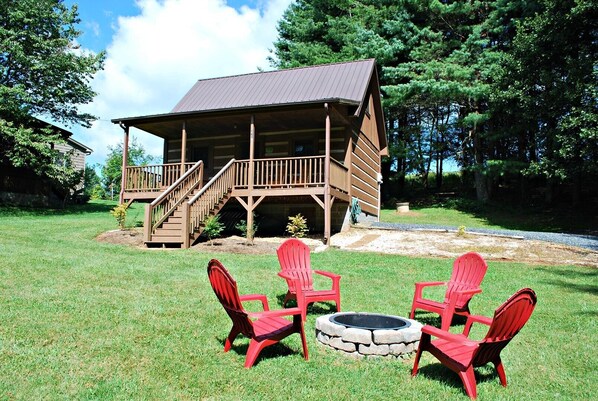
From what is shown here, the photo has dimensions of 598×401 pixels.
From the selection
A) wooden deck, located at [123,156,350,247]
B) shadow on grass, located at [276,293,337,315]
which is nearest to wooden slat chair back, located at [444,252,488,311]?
shadow on grass, located at [276,293,337,315]

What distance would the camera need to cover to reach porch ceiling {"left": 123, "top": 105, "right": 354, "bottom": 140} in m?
14.7

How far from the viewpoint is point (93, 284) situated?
6.84m

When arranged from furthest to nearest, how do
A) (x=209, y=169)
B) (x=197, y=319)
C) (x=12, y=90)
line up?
1. (x=12, y=90)
2. (x=209, y=169)
3. (x=197, y=319)

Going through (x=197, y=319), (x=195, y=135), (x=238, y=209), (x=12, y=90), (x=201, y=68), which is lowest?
(x=197, y=319)

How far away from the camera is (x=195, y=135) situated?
18531 millimetres

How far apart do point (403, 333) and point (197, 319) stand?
2472 mm

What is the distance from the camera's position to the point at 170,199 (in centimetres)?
1346

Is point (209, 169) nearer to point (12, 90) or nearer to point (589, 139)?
point (12, 90)

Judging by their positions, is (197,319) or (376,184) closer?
(197,319)

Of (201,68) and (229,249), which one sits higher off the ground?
(201,68)

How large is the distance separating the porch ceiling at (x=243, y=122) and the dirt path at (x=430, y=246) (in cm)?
406

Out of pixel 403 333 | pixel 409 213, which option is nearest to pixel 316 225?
pixel 409 213

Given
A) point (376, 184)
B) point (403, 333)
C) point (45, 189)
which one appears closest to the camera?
point (403, 333)

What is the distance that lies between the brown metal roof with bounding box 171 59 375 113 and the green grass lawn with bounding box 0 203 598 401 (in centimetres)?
982
